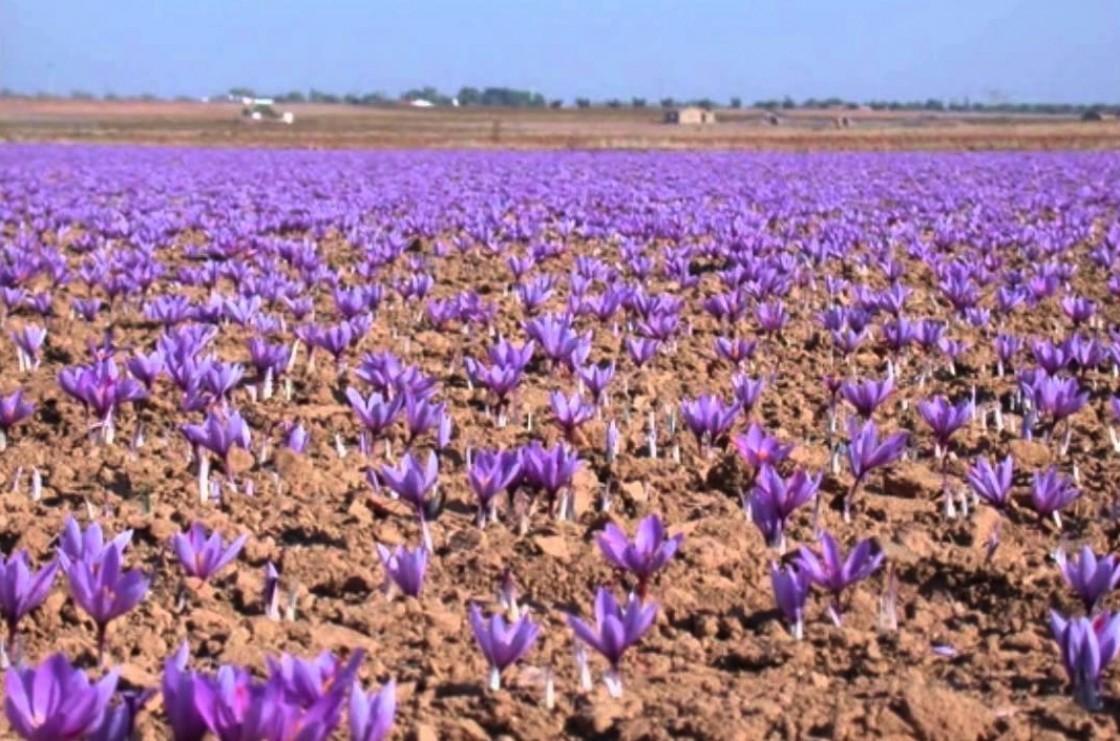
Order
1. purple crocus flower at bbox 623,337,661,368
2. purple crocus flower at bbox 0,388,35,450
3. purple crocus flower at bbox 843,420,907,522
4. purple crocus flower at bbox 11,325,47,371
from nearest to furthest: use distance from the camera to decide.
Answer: purple crocus flower at bbox 843,420,907,522, purple crocus flower at bbox 0,388,35,450, purple crocus flower at bbox 623,337,661,368, purple crocus flower at bbox 11,325,47,371

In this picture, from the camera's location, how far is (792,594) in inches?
117

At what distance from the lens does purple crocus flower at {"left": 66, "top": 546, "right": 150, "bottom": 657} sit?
2.63 metres

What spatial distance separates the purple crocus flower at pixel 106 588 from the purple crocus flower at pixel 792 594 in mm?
1275

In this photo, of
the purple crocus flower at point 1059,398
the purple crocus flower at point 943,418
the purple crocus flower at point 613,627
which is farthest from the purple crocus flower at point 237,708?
the purple crocus flower at point 1059,398

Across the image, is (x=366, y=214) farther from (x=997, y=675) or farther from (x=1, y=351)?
(x=997, y=675)

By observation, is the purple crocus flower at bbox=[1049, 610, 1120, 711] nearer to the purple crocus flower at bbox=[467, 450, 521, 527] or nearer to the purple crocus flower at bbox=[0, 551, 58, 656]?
the purple crocus flower at bbox=[467, 450, 521, 527]

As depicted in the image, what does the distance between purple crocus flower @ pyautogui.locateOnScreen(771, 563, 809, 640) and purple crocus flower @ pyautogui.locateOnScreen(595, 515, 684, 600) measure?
0.76 ft

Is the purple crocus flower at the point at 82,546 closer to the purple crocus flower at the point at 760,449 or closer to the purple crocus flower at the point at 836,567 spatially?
the purple crocus flower at the point at 836,567

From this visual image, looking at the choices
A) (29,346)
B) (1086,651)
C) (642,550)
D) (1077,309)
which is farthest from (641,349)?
(1086,651)

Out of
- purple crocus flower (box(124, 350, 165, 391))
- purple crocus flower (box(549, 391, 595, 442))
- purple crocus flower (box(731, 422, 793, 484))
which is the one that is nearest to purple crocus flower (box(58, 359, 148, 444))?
purple crocus flower (box(124, 350, 165, 391))

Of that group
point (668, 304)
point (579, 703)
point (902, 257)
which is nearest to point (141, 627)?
point (579, 703)

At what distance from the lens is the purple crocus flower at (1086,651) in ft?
8.40

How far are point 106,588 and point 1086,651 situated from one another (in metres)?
1.80

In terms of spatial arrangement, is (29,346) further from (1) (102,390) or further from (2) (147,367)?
(1) (102,390)
